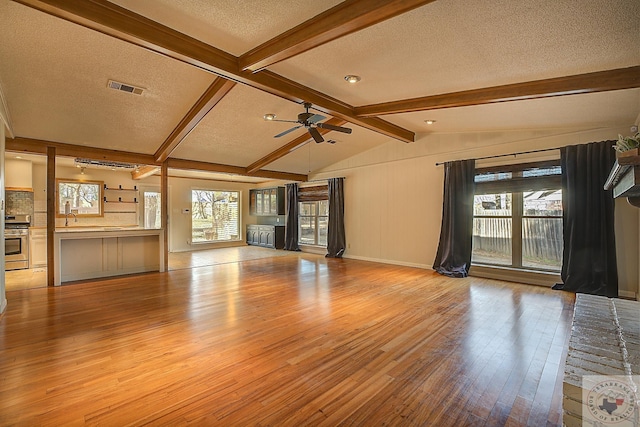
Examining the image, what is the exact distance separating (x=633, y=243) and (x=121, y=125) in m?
8.01

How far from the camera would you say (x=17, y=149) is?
5.11 meters

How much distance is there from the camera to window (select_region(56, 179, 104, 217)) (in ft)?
25.6

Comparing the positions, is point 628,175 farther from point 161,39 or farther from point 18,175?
point 18,175

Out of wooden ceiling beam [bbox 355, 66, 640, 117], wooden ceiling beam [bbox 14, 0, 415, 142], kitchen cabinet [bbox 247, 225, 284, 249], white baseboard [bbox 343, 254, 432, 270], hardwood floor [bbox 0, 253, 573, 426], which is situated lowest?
hardwood floor [bbox 0, 253, 573, 426]

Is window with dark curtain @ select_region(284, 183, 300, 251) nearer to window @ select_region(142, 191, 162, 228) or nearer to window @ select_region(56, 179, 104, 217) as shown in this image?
window @ select_region(142, 191, 162, 228)

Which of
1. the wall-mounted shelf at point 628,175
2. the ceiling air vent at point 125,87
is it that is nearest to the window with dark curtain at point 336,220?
the ceiling air vent at point 125,87

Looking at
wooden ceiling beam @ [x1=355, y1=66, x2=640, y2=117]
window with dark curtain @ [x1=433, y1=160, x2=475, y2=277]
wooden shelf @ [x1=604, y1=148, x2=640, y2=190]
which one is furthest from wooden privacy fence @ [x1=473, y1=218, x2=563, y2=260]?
wooden shelf @ [x1=604, y1=148, x2=640, y2=190]

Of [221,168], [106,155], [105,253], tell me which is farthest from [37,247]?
[221,168]

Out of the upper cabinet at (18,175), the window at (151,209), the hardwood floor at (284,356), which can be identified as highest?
the upper cabinet at (18,175)

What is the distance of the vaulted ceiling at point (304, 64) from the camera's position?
236 cm

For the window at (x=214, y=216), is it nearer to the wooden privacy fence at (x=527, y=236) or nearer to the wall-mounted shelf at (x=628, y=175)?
the wooden privacy fence at (x=527, y=236)

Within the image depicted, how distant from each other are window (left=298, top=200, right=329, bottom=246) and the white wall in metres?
1.04

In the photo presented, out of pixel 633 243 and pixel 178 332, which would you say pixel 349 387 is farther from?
pixel 633 243

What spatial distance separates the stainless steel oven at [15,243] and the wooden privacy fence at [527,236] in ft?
31.5
